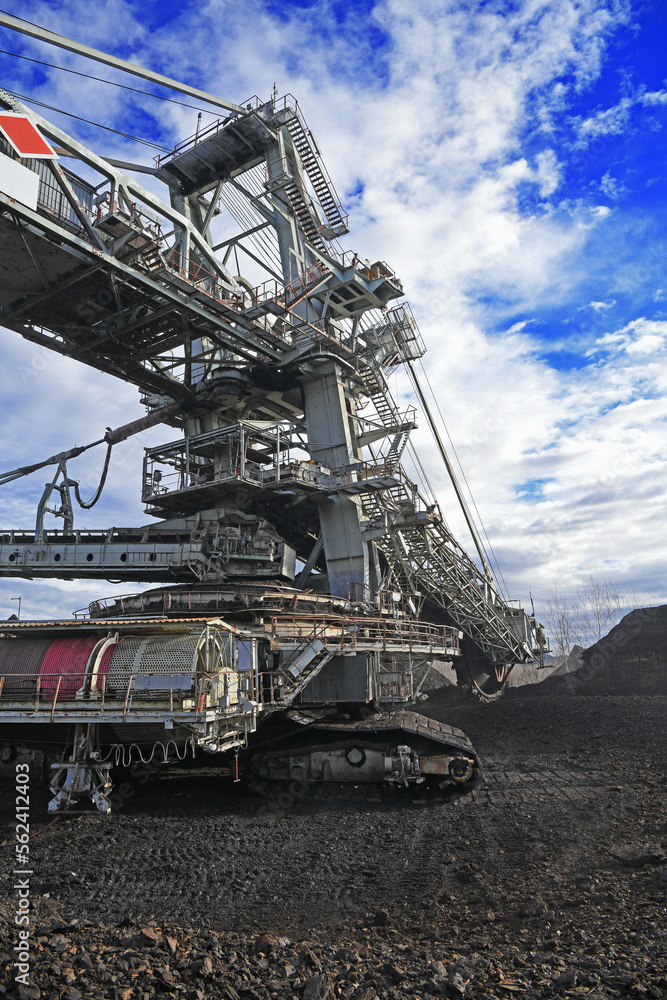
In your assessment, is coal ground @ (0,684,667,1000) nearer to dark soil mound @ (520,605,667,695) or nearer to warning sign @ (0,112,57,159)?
warning sign @ (0,112,57,159)

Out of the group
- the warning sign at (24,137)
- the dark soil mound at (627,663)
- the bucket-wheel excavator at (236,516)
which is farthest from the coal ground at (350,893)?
the dark soil mound at (627,663)

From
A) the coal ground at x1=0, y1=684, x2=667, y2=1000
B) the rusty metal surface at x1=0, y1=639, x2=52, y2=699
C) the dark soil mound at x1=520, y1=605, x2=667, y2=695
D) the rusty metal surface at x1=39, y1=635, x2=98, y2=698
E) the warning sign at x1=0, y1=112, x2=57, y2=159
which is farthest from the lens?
the dark soil mound at x1=520, y1=605, x2=667, y2=695

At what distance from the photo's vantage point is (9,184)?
1611cm

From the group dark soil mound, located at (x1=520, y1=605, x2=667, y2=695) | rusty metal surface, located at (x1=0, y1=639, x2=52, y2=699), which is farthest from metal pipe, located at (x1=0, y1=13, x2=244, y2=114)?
dark soil mound, located at (x1=520, y1=605, x2=667, y2=695)

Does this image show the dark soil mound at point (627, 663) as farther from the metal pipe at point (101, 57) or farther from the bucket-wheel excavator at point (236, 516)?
the metal pipe at point (101, 57)

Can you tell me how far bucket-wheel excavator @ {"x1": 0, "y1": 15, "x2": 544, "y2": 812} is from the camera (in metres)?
11.7

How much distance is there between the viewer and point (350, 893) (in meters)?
7.96

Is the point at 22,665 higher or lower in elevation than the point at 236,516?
lower

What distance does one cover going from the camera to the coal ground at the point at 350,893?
17.2 ft

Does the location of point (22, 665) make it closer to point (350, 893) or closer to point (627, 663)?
point (350, 893)

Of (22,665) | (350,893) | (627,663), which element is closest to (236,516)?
(22,665)

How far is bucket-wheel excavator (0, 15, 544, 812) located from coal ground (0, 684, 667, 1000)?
142 cm

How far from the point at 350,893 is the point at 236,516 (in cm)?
1692

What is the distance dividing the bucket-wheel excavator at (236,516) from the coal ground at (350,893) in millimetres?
1423
